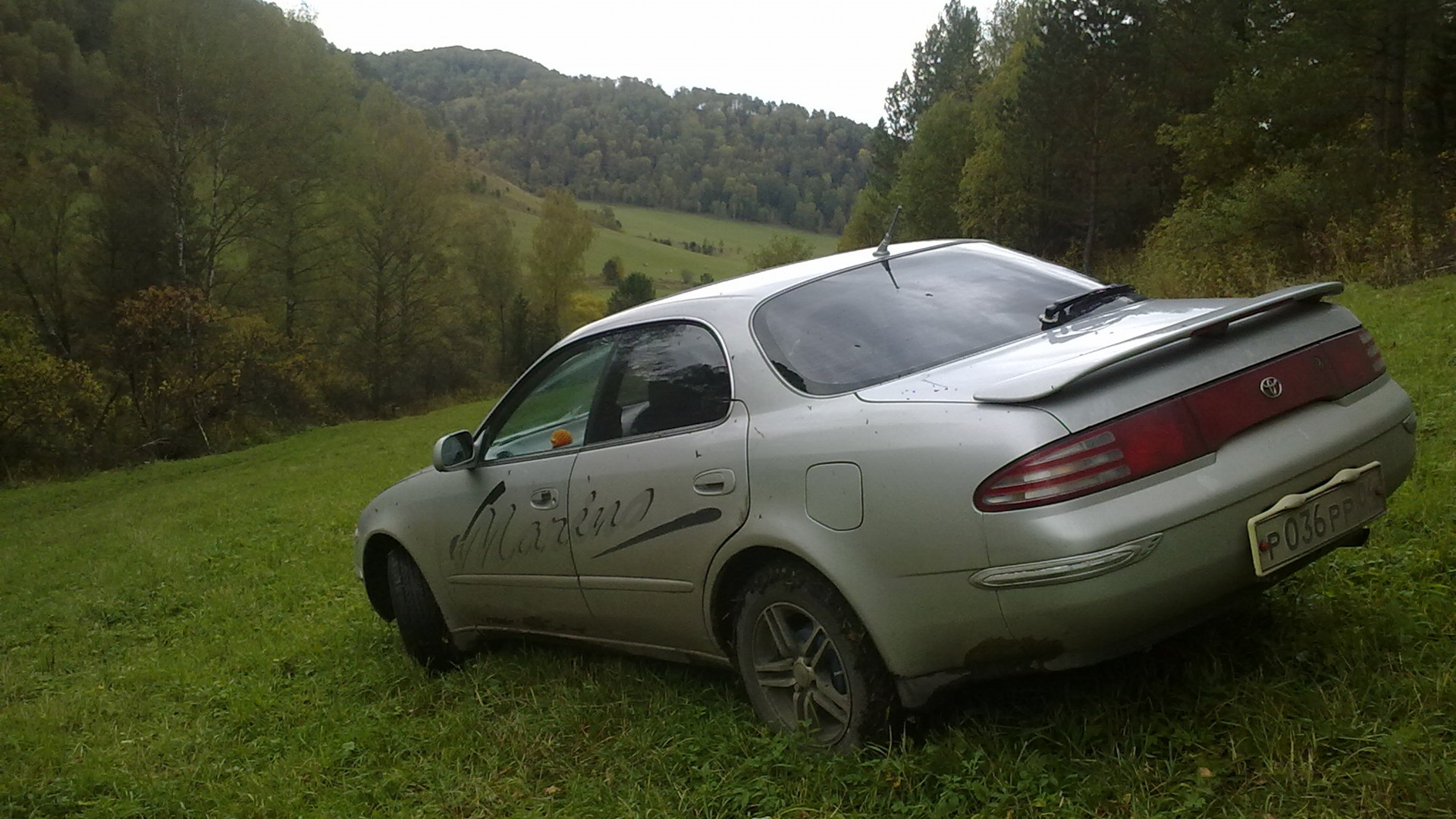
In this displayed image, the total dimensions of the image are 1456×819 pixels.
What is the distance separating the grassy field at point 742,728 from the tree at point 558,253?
5820cm

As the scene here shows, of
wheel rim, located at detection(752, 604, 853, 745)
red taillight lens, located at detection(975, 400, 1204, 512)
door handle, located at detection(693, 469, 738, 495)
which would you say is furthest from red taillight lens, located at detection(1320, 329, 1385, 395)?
door handle, located at detection(693, 469, 738, 495)

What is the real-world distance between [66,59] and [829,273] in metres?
49.3

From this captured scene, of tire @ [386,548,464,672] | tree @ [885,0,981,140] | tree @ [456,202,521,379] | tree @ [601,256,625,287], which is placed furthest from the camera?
tree @ [601,256,625,287]

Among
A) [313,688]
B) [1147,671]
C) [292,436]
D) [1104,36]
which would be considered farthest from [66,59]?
[1147,671]

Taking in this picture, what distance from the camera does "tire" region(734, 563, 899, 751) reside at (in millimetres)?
3154

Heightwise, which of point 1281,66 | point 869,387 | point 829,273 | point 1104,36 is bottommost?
point 869,387

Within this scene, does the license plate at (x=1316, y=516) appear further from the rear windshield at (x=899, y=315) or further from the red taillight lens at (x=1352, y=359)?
the rear windshield at (x=899, y=315)

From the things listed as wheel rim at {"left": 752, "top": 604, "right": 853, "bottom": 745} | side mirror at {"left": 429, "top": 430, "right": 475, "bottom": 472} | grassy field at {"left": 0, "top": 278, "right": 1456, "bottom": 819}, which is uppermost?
side mirror at {"left": 429, "top": 430, "right": 475, "bottom": 472}

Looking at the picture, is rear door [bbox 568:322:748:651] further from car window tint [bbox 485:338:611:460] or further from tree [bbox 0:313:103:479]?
tree [bbox 0:313:103:479]

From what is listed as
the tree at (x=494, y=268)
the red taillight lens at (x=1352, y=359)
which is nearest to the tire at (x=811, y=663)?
the red taillight lens at (x=1352, y=359)

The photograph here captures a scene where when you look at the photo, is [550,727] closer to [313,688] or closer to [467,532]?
[467,532]

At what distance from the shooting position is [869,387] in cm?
328

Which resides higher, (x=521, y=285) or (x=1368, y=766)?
(x=521, y=285)

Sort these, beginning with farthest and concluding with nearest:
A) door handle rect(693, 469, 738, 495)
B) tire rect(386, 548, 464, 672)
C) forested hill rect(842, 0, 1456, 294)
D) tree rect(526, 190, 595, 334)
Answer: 1. tree rect(526, 190, 595, 334)
2. forested hill rect(842, 0, 1456, 294)
3. tire rect(386, 548, 464, 672)
4. door handle rect(693, 469, 738, 495)
